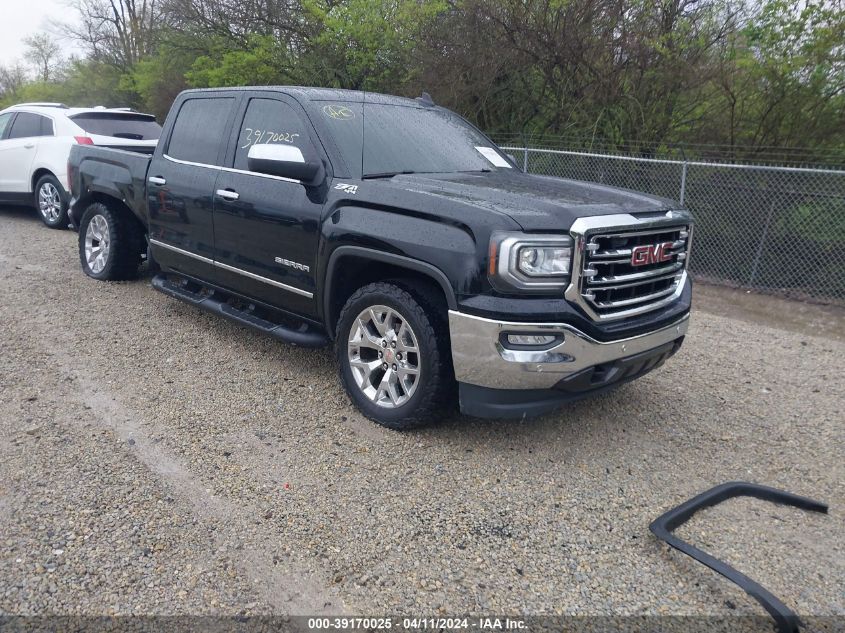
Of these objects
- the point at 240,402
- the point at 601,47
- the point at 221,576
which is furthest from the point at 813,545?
the point at 601,47

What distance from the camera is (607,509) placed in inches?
130

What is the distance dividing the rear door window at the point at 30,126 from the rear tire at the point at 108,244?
12.3 feet

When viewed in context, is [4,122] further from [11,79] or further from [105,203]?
[11,79]

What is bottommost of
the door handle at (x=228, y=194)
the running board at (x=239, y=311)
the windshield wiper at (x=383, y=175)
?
the running board at (x=239, y=311)

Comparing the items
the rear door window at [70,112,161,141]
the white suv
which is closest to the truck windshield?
the white suv

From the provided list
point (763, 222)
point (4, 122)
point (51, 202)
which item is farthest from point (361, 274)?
point (4, 122)

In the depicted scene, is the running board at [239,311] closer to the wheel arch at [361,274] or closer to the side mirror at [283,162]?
the wheel arch at [361,274]

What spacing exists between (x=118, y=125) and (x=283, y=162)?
681 centimetres

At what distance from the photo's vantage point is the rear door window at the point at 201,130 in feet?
16.7

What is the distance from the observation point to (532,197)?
3.70m

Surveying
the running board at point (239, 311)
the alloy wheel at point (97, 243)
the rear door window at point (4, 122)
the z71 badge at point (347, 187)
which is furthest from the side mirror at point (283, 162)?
the rear door window at point (4, 122)

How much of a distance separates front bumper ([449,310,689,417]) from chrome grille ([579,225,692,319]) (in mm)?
205

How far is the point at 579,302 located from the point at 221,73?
16.6 meters

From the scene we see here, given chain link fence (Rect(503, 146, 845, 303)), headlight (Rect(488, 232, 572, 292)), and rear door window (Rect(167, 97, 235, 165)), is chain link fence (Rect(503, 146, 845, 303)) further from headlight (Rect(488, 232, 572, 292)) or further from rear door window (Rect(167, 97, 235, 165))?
rear door window (Rect(167, 97, 235, 165))
